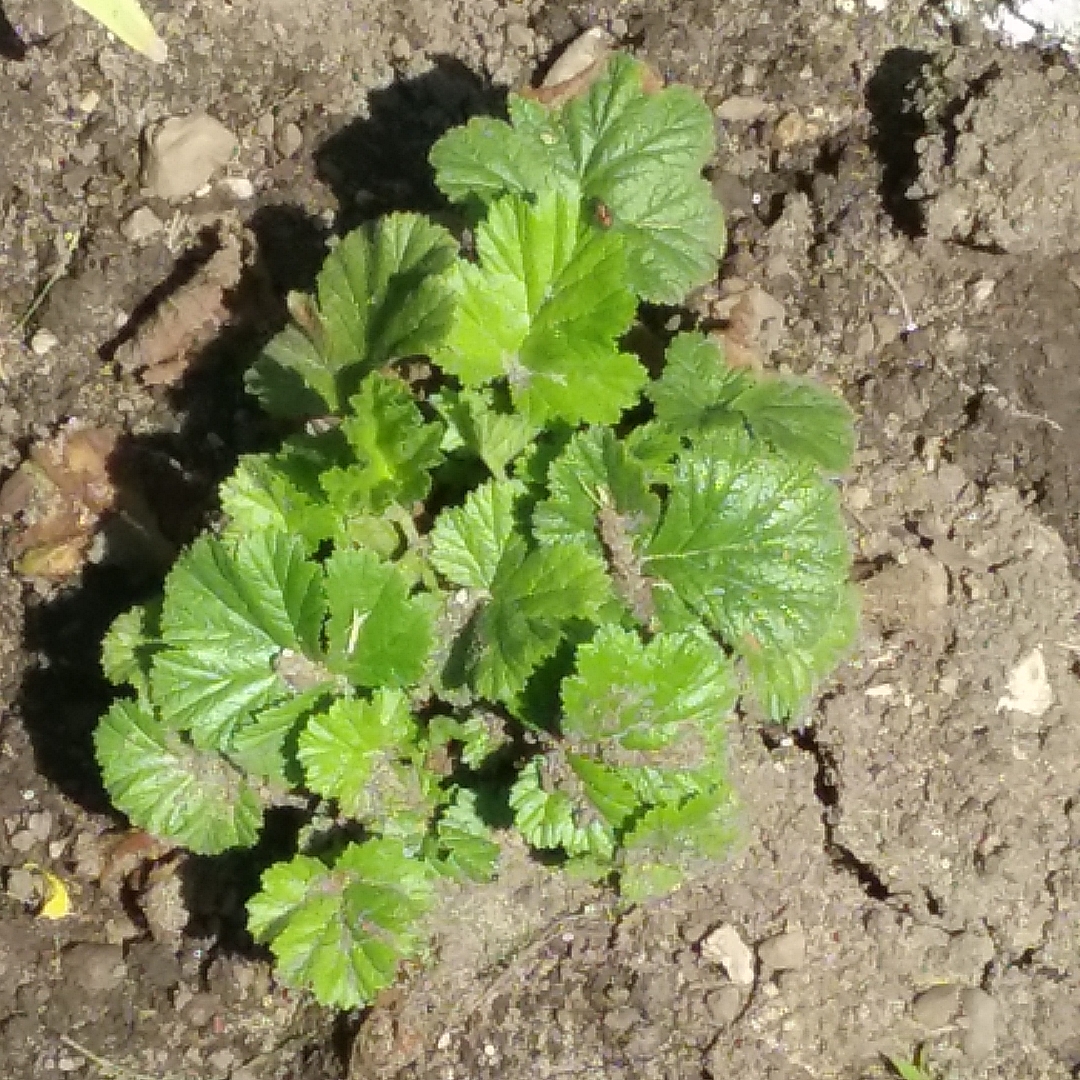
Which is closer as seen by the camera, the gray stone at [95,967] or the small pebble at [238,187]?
the gray stone at [95,967]

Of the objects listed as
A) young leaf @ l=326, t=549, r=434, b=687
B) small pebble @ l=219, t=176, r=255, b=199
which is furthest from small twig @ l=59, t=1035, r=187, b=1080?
small pebble @ l=219, t=176, r=255, b=199

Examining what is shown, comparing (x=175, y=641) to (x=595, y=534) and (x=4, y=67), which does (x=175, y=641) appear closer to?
(x=595, y=534)

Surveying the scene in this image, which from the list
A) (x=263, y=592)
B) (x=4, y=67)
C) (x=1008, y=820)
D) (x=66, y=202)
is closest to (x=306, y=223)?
Result: (x=66, y=202)

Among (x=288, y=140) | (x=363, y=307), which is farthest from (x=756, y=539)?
(x=288, y=140)

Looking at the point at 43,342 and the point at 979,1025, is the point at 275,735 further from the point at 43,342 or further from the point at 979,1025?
the point at 979,1025

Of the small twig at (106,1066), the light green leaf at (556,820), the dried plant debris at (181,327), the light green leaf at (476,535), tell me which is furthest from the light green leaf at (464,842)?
the dried plant debris at (181,327)

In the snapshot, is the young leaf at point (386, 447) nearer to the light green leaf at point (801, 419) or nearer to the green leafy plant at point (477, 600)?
the green leafy plant at point (477, 600)
